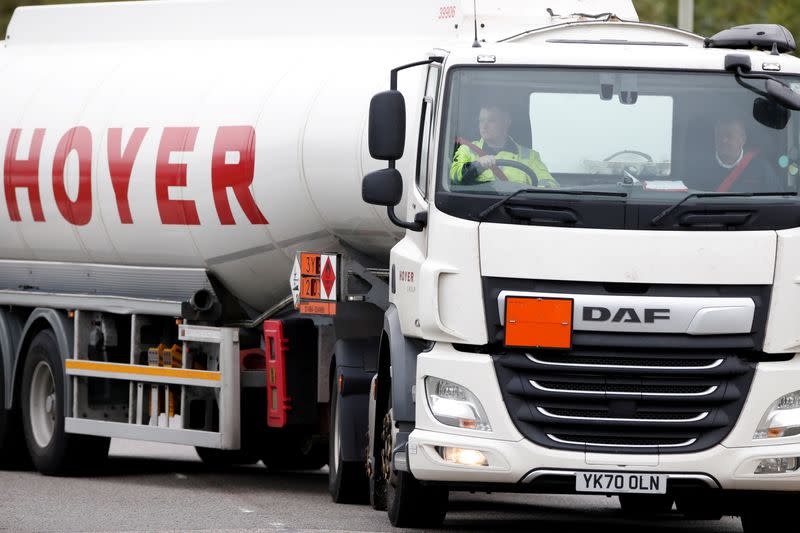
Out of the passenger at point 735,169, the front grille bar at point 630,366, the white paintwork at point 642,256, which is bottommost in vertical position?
the front grille bar at point 630,366

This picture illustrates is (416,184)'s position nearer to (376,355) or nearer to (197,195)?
(376,355)

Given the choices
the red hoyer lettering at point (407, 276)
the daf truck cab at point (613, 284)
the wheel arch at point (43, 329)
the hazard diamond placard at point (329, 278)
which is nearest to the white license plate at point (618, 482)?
the daf truck cab at point (613, 284)

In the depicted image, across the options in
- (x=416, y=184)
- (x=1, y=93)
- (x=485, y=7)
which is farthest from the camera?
(x=1, y=93)

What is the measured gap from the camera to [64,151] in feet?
51.9

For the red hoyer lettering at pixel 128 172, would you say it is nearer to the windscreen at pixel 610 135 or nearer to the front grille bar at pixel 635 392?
the windscreen at pixel 610 135

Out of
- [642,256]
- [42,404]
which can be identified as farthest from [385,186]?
[42,404]

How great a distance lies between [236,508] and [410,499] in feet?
6.59

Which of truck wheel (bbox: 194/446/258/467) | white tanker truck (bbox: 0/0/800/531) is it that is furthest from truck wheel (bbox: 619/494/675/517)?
truck wheel (bbox: 194/446/258/467)

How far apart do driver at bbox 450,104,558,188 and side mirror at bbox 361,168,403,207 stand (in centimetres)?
38

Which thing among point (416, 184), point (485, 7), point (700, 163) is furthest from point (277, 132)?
point (700, 163)

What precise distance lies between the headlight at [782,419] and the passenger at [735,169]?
3.69 ft

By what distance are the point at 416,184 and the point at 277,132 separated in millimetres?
2871

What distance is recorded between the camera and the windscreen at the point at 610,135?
33.9 feet

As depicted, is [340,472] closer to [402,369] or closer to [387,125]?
[402,369]
